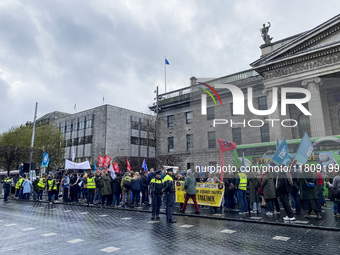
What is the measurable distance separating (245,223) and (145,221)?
366 centimetres

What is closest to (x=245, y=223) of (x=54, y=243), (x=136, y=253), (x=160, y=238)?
(x=160, y=238)

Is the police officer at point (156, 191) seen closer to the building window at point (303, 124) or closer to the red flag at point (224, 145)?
the red flag at point (224, 145)

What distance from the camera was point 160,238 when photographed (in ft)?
22.7

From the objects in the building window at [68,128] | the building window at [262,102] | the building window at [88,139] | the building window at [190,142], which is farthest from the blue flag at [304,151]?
the building window at [68,128]

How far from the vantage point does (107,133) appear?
50.0 m

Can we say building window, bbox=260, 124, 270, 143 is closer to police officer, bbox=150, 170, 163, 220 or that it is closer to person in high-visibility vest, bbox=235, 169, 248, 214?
person in high-visibility vest, bbox=235, 169, 248, 214

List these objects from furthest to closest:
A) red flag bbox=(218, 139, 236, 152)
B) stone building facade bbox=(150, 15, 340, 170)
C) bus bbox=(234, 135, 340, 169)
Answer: stone building facade bbox=(150, 15, 340, 170) < bus bbox=(234, 135, 340, 169) < red flag bbox=(218, 139, 236, 152)

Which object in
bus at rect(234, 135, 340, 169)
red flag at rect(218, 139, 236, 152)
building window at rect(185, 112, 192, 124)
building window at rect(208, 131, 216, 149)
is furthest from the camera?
building window at rect(185, 112, 192, 124)

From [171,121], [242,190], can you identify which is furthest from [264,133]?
[242,190]

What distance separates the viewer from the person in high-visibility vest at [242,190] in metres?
11.0

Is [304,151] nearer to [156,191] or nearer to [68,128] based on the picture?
[156,191]

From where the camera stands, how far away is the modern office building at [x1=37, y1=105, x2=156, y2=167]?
50.1 metres

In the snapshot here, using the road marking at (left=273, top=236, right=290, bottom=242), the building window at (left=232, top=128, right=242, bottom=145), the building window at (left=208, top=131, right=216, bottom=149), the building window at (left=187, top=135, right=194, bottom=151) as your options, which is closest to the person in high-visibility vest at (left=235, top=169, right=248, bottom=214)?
the road marking at (left=273, top=236, right=290, bottom=242)

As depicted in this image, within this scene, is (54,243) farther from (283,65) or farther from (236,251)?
(283,65)
